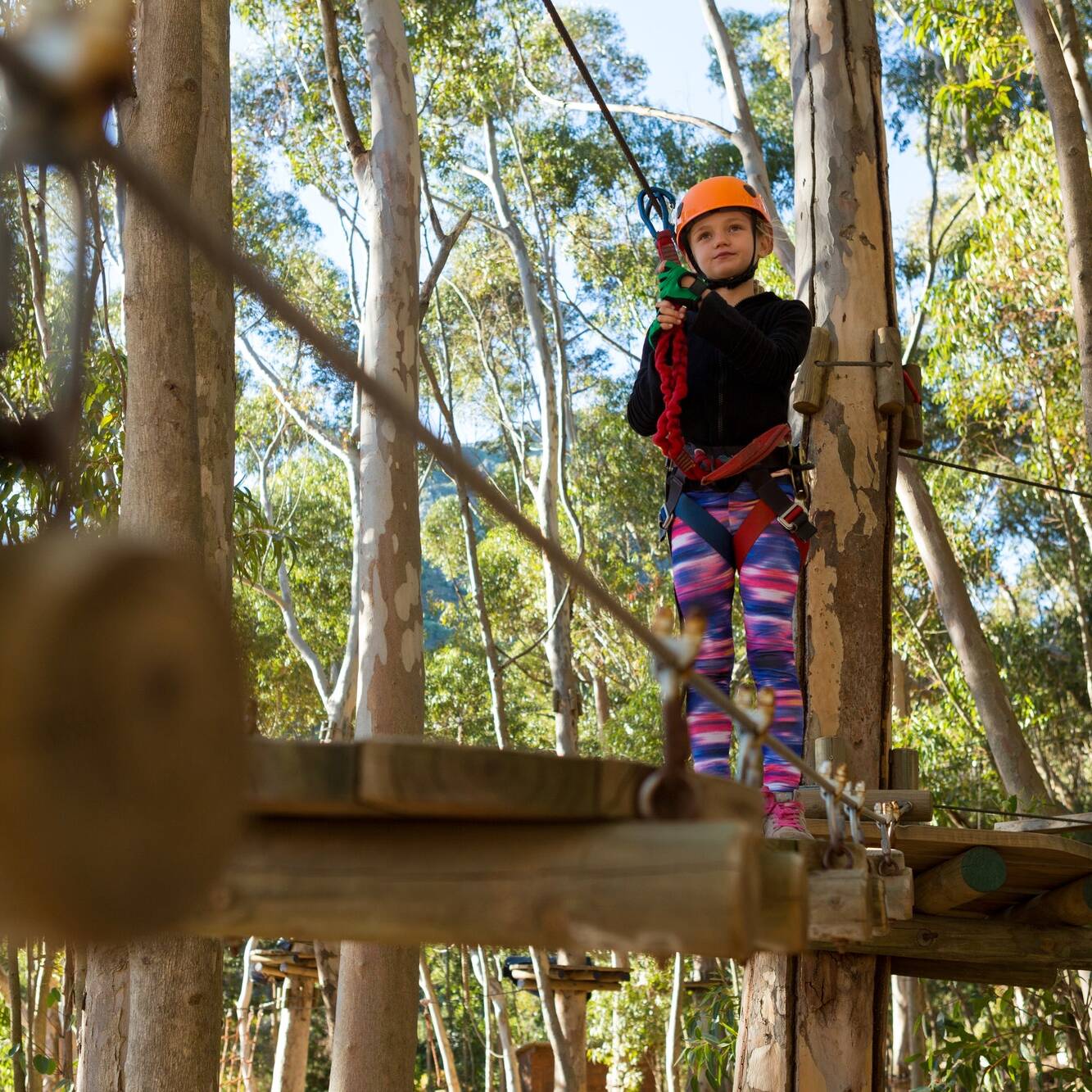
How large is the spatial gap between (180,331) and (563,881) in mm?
2236

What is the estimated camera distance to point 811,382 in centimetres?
367

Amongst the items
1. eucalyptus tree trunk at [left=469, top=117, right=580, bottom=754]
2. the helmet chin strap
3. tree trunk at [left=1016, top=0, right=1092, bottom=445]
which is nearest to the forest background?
eucalyptus tree trunk at [left=469, top=117, right=580, bottom=754]

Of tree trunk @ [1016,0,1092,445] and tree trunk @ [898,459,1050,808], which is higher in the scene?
tree trunk @ [1016,0,1092,445]

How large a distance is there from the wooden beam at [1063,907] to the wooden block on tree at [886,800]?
2.18ft

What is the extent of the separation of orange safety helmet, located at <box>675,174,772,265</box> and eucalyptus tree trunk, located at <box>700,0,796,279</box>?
5.00m

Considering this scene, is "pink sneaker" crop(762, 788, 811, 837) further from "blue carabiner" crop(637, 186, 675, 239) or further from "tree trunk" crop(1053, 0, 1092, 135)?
"tree trunk" crop(1053, 0, 1092, 135)

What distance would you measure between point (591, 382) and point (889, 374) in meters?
13.3

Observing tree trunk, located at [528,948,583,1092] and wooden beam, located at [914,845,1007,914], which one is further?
tree trunk, located at [528,948,583,1092]

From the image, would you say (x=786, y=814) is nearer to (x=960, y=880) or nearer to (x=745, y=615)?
(x=745, y=615)

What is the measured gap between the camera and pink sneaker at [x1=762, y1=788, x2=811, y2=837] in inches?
95.9

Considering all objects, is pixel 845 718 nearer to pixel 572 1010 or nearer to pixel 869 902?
pixel 869 902

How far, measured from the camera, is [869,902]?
184 centimetres

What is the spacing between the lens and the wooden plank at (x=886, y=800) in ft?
9.73

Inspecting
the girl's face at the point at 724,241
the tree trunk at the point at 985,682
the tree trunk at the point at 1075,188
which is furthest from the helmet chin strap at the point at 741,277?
Result: the tree trunk at the point at 985,682
